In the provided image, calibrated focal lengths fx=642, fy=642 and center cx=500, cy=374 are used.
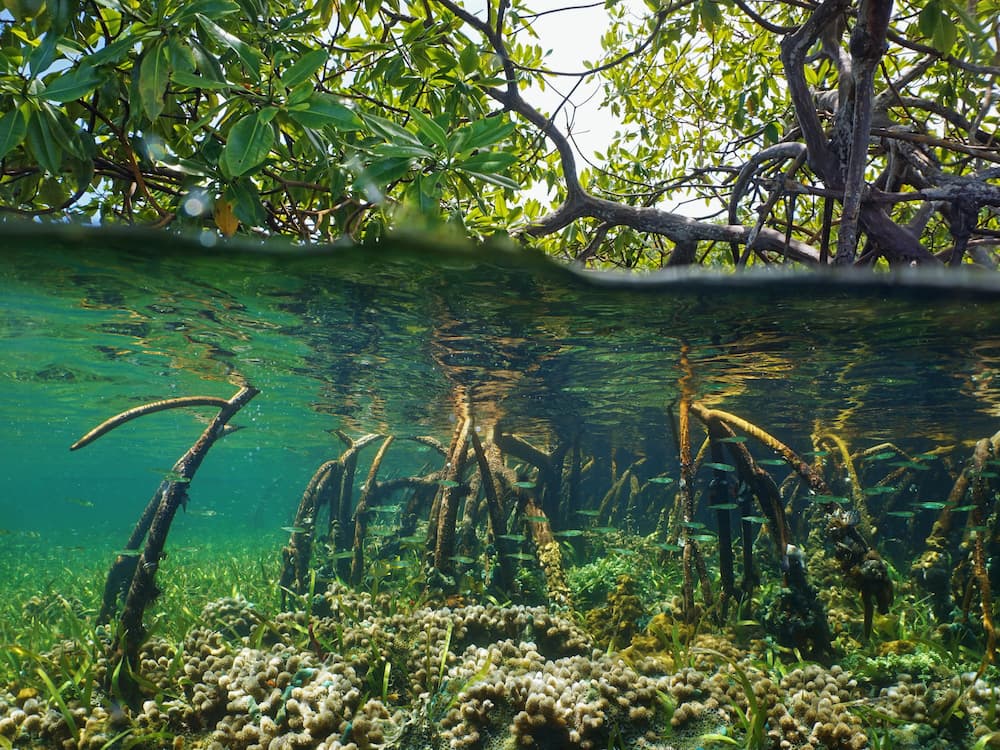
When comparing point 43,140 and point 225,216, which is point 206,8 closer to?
point 43,140

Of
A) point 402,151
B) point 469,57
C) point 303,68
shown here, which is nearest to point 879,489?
point 469,57

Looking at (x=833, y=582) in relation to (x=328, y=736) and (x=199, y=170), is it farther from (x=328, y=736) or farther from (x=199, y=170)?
(x=199, y=170)

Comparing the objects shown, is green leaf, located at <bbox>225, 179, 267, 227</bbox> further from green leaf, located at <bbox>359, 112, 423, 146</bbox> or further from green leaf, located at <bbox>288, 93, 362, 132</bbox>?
green leaf, located at <bbox>359, 112, 423, 146</bbox>

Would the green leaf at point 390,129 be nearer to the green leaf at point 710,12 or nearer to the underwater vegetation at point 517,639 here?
the green leaf at point 710,12

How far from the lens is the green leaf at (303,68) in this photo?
3.25m

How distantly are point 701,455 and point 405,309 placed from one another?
249 inches

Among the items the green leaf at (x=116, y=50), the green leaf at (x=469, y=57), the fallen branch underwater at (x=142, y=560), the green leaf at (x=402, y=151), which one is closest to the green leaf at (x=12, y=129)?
the green leaf at (x=116, y=50)

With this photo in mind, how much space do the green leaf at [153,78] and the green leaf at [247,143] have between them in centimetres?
53

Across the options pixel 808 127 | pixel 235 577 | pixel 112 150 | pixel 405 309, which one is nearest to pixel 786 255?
pixel 808 127

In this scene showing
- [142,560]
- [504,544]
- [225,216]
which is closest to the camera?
[225,216]

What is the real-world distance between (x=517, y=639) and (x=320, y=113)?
7.12m

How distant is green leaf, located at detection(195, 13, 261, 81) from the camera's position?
10.5 feet

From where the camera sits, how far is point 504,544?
10297 mm

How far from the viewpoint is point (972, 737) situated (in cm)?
666
